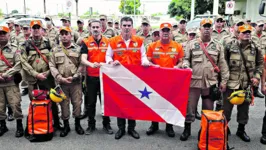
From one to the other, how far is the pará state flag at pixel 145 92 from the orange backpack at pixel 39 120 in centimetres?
101

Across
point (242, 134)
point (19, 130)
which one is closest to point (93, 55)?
point (19, 130)

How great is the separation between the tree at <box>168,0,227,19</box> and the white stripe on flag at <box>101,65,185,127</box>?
2627cm

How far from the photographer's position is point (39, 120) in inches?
178

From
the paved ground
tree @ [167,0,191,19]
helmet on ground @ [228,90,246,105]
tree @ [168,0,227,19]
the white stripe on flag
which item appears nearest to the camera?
helmet on ground @ [228,90,246,105]

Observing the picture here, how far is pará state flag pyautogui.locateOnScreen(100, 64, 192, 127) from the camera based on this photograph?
436 cm

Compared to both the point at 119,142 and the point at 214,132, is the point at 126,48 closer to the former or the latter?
the point at 119,142

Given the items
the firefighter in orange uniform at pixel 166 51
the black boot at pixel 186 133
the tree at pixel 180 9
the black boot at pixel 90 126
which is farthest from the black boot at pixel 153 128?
the tree at pixel 180 9

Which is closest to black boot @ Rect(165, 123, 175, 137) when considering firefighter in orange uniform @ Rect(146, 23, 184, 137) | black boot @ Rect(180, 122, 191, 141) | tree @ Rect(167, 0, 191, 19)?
black boot @ Rect(180, 122, 191, 141)

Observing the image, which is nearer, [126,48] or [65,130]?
[126,48]

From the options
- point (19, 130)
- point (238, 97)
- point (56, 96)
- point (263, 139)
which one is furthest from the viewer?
point (19, 130)

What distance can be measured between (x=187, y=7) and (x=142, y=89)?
2876 centimetres

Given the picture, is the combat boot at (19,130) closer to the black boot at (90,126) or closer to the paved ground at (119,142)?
the paved ground at (119,142)

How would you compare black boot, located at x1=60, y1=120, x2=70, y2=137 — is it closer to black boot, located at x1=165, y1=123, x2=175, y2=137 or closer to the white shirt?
the white shirt

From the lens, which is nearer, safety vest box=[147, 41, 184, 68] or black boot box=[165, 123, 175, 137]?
safety vest box=[147, 41, 184, 68]
